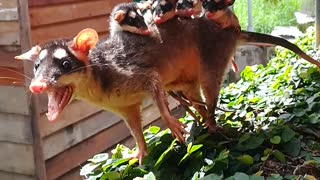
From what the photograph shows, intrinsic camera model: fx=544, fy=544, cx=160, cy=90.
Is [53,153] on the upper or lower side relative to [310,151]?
lower

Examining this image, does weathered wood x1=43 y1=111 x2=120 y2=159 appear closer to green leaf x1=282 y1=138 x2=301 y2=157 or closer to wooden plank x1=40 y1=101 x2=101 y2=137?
wooden plank x1=40 y1=101 x2=101 y2=137

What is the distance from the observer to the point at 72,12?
396cm

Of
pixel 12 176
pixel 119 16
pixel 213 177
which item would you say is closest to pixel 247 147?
pixel 213 177

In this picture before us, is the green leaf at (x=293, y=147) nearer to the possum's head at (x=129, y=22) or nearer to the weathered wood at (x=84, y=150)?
the possum's head at (x=129, y=22)

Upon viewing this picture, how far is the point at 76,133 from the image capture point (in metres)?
4.11

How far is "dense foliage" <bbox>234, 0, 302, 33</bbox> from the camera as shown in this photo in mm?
7539

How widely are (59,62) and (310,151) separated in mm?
1107

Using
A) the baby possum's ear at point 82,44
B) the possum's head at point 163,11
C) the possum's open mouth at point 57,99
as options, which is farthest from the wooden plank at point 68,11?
the possum's open mouth at point 57,99

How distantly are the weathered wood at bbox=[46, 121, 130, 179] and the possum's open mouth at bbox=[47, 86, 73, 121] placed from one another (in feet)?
6.23

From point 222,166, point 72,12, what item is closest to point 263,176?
point 222,166

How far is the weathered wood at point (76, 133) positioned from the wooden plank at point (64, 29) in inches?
26.9

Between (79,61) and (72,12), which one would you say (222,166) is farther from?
(72,12)

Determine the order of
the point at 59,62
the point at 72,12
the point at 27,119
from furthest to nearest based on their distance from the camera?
1. the point at 72,12
2. the point at 27,119
3. the point at 59,62

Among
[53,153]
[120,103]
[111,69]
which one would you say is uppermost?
[111,69]
